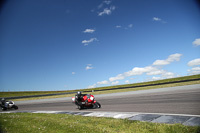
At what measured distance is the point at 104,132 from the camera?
5781 millimetres

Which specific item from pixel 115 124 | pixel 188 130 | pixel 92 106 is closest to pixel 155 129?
pixel 188 130

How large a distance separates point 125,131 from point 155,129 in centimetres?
117

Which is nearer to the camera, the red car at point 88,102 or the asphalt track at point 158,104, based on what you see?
the asphalt track at point 158,104

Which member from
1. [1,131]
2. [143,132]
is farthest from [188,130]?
[1,131]

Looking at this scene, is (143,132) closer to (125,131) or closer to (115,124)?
(125,131)

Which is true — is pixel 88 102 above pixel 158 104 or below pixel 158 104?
above

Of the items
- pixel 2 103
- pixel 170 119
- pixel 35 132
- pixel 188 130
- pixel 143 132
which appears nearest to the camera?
pixel 188 130

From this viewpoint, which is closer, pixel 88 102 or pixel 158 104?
pixel 158 104

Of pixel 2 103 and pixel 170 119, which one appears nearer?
pixel 170 119

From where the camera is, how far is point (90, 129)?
6230 millimetres

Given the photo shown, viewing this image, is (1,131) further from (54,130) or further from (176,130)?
(176,130)

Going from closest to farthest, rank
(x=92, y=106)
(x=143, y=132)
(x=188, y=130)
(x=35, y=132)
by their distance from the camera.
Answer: (x=188, y=130) → (x=143, y=132) → (x=35, y=132) → (x=92, y=106)

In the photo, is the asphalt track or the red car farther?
the red car

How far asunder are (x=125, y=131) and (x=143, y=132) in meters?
0.71
